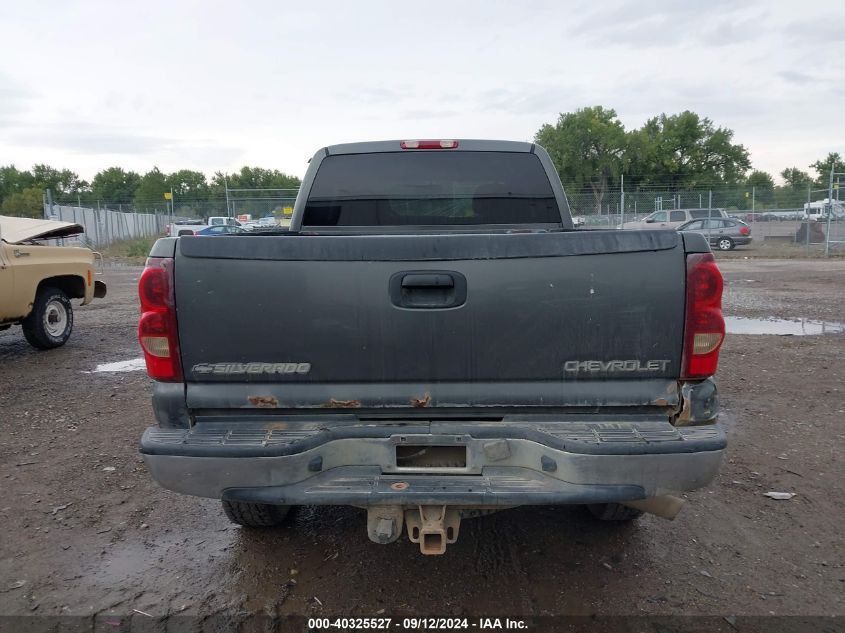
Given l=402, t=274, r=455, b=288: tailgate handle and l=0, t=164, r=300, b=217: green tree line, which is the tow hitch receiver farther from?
l=0, t=164, r=300, b=217: green tree line

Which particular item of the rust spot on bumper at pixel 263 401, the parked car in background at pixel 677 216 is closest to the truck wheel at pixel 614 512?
the rust spot on bumper at pixel 263 401

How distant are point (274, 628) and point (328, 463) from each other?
806 mm

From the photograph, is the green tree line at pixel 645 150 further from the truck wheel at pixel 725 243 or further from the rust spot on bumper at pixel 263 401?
the rust spot on bumper at pixel 263 401

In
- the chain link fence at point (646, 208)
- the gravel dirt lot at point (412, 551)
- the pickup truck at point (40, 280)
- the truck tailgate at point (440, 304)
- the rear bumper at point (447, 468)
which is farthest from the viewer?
the chain link fence at point (646, 208)

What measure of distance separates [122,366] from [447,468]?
622cm

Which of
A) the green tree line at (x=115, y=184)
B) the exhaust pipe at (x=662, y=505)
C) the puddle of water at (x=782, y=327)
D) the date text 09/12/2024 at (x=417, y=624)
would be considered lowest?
the date text 09/12/2024 at (x=417, y=624)

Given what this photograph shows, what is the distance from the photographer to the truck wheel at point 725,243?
88.5ft

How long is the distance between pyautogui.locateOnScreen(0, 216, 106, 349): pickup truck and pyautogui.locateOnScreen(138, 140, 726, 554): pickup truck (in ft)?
20.3

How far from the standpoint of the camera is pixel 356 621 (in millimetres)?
2717

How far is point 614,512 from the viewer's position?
3393mm

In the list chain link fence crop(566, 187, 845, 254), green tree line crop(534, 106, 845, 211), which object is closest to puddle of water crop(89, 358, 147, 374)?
chain link fence crop(566, 187, 845, 254)

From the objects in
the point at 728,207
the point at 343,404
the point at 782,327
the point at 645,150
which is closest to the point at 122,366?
the point at 343,404

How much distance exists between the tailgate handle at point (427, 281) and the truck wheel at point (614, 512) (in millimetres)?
1638

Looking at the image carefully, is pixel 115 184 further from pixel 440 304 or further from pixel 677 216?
pixel 440 304
